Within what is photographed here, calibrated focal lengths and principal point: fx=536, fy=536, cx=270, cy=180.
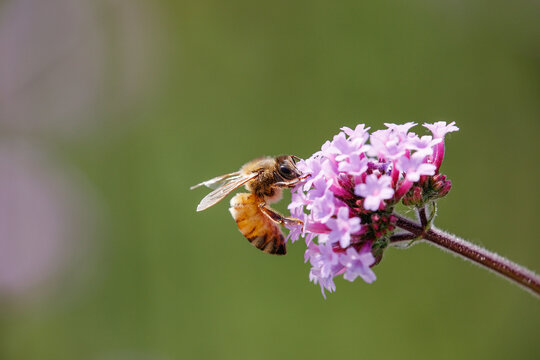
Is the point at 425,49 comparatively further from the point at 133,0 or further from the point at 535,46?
the point at 133,0

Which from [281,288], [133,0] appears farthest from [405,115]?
[133,0]

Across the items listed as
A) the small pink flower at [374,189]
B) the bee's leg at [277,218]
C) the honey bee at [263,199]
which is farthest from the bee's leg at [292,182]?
the small pink flower at [374,189]

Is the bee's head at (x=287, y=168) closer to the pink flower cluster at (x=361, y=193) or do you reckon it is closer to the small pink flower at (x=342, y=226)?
the pink flower cluster at (x=361, y=193)

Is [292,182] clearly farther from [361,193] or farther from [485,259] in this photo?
[485,259]

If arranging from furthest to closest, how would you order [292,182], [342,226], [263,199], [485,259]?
[263,199] → [292,182] → [485,259] → [342,226]

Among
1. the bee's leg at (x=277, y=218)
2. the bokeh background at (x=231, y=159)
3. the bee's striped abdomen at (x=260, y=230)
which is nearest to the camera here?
the bee's leg at (x=277, y=218)

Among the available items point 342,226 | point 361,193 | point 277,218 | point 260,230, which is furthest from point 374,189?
point 260,230

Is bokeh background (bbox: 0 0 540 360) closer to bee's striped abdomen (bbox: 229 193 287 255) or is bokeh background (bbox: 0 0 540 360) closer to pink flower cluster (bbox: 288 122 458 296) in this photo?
bee's striped abdomen (bbox: 229 193 287 255)
